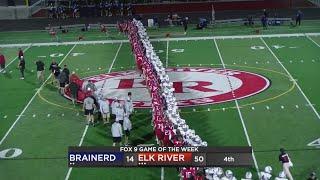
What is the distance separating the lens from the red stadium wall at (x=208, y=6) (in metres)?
44.3

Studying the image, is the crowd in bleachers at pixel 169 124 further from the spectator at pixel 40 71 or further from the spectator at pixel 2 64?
the spectator at pixel 2 64

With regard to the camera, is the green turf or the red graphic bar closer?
the red graphic bar

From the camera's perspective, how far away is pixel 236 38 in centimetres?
3244

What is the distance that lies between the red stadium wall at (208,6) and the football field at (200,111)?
46.4 ft

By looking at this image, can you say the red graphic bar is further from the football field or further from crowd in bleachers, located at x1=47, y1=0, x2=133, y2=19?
crowd in bleachers, located at x1=47, y1=0, x2=133, y2=19

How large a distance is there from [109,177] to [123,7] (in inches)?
1174

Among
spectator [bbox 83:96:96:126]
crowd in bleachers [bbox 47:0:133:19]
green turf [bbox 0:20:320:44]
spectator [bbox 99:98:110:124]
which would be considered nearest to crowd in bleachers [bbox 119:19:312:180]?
spectator [bbox 99:98:110:124]

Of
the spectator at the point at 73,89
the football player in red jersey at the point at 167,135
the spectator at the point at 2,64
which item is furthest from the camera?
the spectator at the point at 2,64

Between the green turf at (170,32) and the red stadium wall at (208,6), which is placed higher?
the red stadium wall at (208,6)

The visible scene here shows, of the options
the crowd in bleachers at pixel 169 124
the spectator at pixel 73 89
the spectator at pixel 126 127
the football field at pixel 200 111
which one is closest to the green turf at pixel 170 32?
the football field at pixel 200 111
